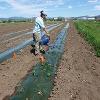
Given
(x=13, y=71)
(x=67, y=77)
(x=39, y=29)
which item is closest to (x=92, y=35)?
(x=39, y=29)

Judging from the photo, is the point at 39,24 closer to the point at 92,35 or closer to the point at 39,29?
the point at 39,29

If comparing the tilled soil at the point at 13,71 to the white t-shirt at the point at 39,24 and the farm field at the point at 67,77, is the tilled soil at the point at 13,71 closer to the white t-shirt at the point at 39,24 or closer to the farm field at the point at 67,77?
the farm field at the point at 67,77

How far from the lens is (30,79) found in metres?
10.3

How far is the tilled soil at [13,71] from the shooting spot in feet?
29.9

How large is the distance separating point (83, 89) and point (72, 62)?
4.94 meters

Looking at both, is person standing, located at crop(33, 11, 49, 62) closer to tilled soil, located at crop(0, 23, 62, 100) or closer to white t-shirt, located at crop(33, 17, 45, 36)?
white t-shirt, located at crop(33, 17, 45, 36)

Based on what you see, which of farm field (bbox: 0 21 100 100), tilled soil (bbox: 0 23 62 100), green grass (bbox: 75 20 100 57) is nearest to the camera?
farm field (bbox: 0 21 100 100)

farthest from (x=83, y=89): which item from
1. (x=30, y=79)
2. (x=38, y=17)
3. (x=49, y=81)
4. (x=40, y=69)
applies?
(x=38, y=17)

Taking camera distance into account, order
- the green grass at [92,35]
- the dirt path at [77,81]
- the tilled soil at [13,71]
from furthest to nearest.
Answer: the green grass at [92,35], the tilled soil at [13,71], the dirt path at [77,81]

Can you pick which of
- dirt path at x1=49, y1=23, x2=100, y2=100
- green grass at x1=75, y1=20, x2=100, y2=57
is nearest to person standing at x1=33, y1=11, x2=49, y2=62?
dirt path at x1=49, y1=23, x2=100, y2=100

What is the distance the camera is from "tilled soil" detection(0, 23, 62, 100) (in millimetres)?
9125

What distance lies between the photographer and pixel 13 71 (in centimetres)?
1167

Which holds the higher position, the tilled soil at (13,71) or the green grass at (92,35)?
the tilled soil at (13,71)

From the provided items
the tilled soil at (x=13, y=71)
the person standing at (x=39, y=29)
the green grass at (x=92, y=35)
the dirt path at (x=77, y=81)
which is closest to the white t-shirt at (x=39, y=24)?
the person standing at (x=39, y=29)
